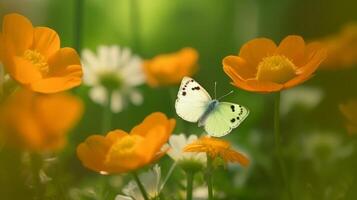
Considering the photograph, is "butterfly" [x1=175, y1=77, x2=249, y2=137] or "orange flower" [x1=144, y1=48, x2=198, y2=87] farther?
"orange flower" [x1=144, y1=48, x2=198, y2=87]

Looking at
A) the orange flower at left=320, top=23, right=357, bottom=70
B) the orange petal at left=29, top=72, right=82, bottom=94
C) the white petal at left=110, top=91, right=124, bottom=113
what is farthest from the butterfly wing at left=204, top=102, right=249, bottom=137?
the white petal at left=110, top=91, right=124, bottom=113

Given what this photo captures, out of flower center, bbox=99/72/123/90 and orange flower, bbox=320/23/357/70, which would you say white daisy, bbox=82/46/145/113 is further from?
orange flower, bbox=320/23/357/70

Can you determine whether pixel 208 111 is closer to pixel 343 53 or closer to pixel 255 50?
pixel 255 50

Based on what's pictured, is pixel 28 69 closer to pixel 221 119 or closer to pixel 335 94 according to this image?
pixel 221 119

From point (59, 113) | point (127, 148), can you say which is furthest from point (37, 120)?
point (127, 148)

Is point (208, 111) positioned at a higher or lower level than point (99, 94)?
higher
